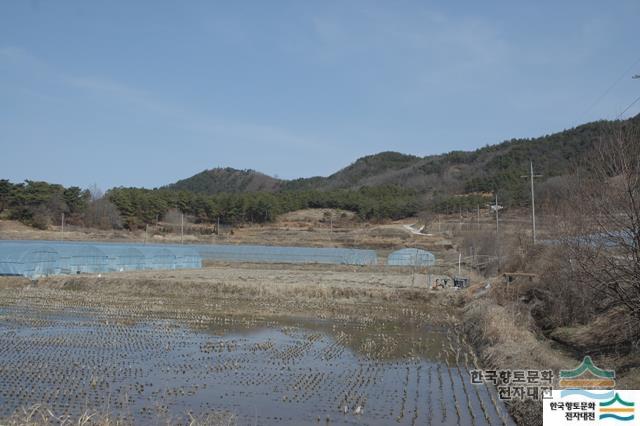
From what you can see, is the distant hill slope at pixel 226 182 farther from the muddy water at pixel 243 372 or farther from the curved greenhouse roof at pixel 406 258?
the muddy water at pixel 243 372

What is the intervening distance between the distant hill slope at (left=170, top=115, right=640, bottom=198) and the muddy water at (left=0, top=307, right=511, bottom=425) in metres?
6.72

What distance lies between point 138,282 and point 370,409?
19832 millimetres

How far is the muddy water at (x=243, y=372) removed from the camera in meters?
8.68

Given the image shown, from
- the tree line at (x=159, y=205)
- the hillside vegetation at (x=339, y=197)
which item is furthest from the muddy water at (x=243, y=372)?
the tree line at (x=159, y=205)

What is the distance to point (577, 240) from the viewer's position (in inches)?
502

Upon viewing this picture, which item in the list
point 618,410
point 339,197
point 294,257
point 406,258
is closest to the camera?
point 618,410

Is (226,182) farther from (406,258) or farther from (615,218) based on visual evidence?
(615,218)

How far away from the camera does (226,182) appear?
18462 cm

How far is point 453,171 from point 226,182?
86.1 m

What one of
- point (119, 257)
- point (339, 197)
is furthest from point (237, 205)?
point (119, 257)

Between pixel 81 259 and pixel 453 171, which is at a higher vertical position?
pixel 453 171

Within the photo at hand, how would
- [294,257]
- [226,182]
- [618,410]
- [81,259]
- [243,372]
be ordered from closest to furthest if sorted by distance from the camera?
[618,410], [243,372], [81,259], [294,257], [226,182]

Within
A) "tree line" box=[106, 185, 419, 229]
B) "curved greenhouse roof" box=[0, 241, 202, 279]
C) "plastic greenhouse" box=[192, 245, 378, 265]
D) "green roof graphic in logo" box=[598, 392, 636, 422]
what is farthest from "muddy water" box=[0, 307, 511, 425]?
"tree line" box=[106, 185, 419, 229]

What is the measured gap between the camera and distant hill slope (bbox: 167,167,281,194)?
175 metres
